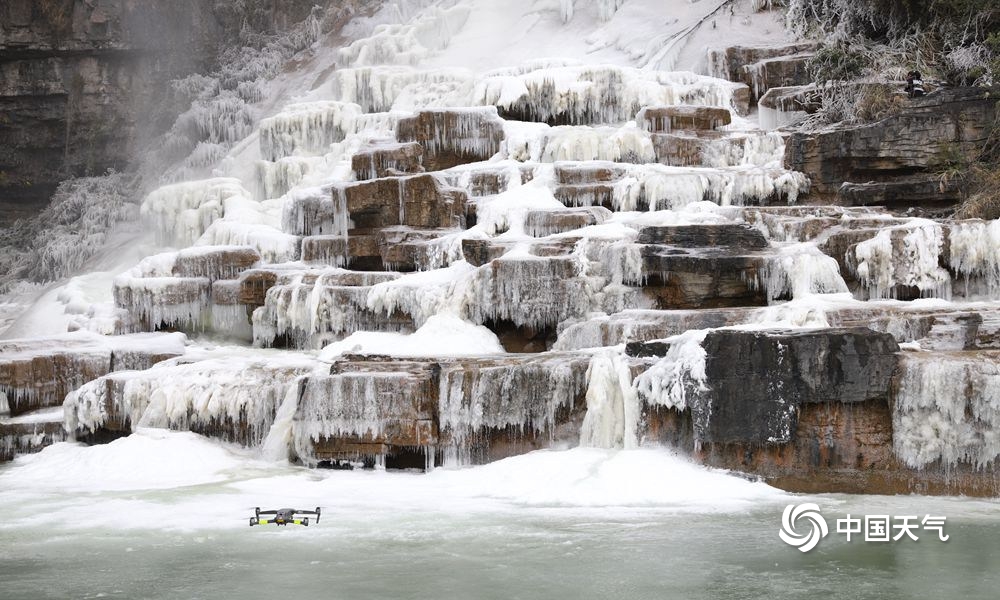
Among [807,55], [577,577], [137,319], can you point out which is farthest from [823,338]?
[807,55]

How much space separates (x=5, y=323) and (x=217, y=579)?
15.9 metres

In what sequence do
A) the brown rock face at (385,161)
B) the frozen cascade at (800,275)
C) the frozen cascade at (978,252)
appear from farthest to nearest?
the brown rock face at (385,161) < the frozen cascade at (978,252) < the frozen cascade at (800,275)

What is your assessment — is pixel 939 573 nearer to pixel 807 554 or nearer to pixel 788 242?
pixel 807 554

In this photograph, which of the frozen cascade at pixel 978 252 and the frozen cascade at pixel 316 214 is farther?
the frozen cascade at pixel 316 214

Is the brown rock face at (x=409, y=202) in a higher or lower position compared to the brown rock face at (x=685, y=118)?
lower

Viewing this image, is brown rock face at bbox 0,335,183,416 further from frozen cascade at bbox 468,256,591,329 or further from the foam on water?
frozen cascade at bbox 468,256,591,329

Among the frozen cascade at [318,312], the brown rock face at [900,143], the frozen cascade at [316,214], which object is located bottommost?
the frozen cascade at [318,312]

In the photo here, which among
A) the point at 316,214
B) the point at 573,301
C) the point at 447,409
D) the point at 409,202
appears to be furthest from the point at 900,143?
the point at 447,409

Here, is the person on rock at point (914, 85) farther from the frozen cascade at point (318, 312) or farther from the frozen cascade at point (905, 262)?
the frozen cascade at point (318, 312)

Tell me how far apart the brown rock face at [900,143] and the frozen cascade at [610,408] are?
7.60 m

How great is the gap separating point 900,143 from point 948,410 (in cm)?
830

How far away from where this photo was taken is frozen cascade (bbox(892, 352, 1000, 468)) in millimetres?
7680

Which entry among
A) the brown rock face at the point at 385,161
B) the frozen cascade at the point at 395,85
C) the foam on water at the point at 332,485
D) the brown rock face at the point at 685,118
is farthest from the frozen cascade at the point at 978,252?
the frozen cascade at the point at 395,85

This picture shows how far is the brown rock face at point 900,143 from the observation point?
14.8 m
